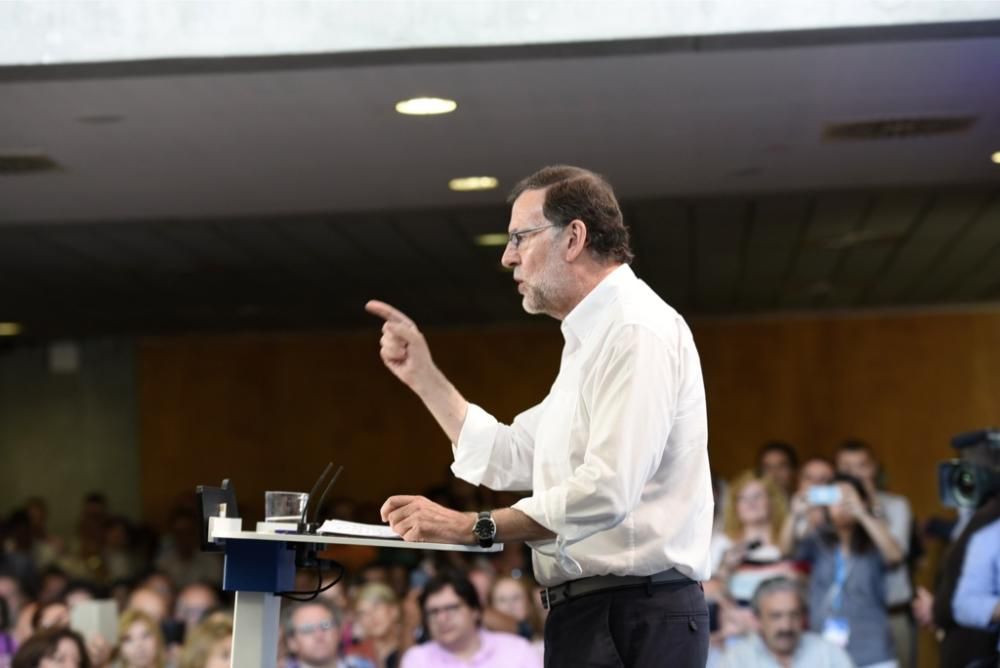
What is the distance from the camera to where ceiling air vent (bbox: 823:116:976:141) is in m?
5.11

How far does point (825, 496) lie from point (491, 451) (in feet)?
10.9

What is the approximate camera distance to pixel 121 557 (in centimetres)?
961

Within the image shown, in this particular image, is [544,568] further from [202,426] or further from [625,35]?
[202,426]

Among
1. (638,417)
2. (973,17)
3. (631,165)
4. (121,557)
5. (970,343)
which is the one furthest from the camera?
(970,343)

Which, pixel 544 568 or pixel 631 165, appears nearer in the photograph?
pixel 544 568

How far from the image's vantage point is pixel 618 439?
79.3 inches

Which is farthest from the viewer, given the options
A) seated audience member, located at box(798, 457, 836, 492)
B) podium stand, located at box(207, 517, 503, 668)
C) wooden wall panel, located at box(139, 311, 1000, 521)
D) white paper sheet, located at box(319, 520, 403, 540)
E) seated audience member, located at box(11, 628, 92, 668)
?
wooden wall panel, located at box(139, 311, 1000, 521)

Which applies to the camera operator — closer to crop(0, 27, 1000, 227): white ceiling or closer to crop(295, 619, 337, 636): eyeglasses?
crop(0, 27, 1000, 227): white ceiling

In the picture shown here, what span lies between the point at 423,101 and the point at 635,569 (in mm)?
2767

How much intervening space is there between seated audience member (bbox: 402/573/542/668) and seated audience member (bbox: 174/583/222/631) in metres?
1.28

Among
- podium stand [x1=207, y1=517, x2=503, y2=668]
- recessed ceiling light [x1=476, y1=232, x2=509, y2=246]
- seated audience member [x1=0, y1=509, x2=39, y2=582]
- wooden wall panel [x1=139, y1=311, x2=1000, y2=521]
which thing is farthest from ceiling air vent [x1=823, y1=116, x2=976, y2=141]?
wooden wall panel [x1=139, y1=311, x2=1000, y2=521]

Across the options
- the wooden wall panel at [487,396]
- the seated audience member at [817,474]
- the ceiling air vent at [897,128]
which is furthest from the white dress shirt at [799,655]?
the wooden wall panel at [487,396]

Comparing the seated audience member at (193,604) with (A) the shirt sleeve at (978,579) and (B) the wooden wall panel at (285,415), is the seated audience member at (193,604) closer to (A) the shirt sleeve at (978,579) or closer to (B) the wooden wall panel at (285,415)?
(A) the shirt sleeve at (978,579)

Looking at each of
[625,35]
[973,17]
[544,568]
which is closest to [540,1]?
[625,35]
